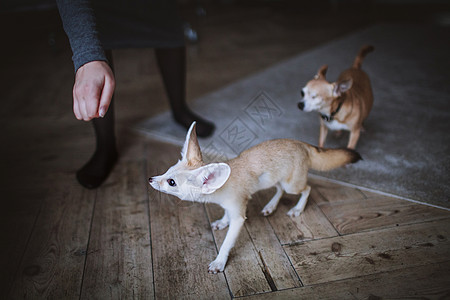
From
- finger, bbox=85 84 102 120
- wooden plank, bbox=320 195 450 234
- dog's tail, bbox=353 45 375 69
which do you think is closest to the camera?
finger, bbox=85 84 102 120

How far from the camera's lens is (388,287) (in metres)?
0.96

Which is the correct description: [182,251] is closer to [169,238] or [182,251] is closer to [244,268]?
[169,238]

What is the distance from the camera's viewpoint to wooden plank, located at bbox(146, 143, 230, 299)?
3.28 feet

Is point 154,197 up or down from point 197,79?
up

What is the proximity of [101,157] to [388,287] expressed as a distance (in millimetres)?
1195

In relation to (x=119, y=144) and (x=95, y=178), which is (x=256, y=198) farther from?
(x=119, y=144)

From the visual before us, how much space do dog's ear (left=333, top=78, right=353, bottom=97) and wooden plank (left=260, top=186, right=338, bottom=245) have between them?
0.44 metres

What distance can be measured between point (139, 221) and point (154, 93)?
1.37 m

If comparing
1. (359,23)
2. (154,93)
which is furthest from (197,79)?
(359,23)

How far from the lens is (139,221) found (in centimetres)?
128

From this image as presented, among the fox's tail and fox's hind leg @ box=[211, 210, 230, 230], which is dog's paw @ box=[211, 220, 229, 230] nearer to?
fox's hind leg @ box=[211, 210, 230, 230]

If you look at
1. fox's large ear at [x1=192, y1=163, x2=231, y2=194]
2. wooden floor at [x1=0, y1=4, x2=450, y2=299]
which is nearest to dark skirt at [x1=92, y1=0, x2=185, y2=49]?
wooden floor at [x1=0, y1=4, x2=450, y2=299]

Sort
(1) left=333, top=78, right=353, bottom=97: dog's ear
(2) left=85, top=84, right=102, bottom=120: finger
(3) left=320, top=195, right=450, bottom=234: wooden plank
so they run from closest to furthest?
(2) left=85, top=84, right=102, bottom=120: finger < (3) left=320, top=195, right=450, bottom=234: wooden plank < (1) left=333, top=78, right=353, bottom=97: dog's ear

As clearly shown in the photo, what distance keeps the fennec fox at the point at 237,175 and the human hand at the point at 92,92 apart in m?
0.23
